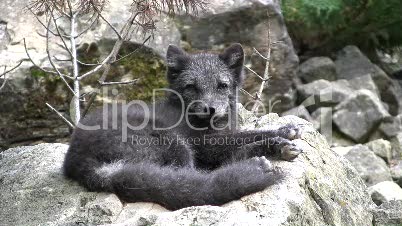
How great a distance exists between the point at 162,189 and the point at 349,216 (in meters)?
1.51

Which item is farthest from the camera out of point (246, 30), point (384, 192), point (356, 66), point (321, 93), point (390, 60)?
point (390, 60)

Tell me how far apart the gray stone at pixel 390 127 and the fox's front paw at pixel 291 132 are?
441 cm

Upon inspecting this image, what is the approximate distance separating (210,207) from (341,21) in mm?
6770

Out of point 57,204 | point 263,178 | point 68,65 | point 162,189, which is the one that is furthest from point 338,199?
point 68,65

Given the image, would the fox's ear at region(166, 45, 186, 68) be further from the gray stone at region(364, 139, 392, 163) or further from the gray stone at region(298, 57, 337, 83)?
the gray stone at region(298, 57, 337, 83)

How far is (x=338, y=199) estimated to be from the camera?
4.87 meters

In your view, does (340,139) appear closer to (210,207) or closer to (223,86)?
(223,86)

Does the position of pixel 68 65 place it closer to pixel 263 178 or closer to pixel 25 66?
pixel 25 66

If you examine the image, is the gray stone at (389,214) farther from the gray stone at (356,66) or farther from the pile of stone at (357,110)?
the gray stone at (356,66)

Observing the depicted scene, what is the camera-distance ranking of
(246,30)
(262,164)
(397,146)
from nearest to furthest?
(262,164) → (246,30) → (397,146)

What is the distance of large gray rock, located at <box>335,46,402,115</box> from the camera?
34.0 feet

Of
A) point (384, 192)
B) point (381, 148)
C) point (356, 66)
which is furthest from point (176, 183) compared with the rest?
point (356, 66)

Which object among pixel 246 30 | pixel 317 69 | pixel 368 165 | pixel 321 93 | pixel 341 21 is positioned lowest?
pixel 368 165

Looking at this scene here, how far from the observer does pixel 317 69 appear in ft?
33.2
